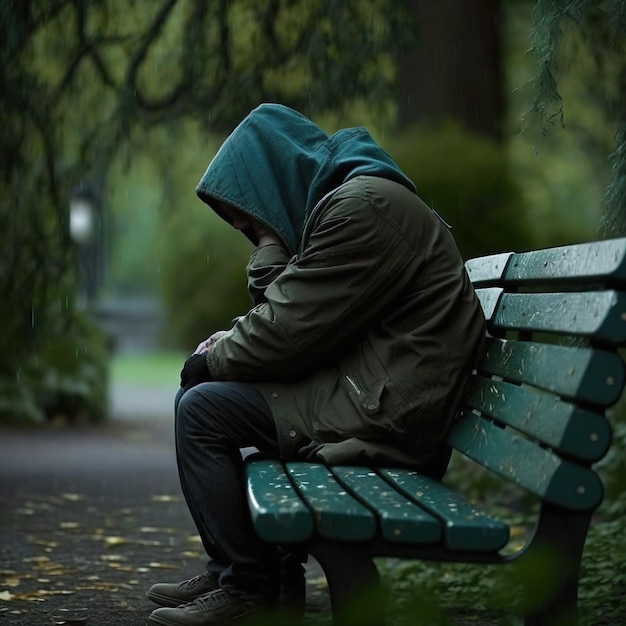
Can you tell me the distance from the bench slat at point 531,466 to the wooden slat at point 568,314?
0.28m

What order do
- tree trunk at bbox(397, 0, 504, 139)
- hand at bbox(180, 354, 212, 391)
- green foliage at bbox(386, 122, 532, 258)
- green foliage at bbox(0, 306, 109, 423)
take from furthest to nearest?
green foliage at bbox(0, 306, 109, 423)
tree trunk at bbox(397, 0, 504, 139)
green foliage at bbox(386, 122, 532, 258)
hand at bbox(180, 354, 212, 391)

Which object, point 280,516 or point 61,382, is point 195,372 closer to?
A: point 280,516

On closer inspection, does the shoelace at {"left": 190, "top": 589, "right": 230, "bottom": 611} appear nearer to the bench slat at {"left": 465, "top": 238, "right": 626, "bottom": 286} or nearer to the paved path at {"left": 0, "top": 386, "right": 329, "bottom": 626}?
the paved path at {"left": 0, "top": 386, "right": 329, "bottom": 626}

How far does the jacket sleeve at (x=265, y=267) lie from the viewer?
150 inches

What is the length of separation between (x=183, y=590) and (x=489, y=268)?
134 centimetres

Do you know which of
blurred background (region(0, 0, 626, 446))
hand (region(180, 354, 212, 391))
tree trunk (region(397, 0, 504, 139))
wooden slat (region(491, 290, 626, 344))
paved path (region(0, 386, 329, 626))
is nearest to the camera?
wooden slat (region(491, 290, 626, 344))

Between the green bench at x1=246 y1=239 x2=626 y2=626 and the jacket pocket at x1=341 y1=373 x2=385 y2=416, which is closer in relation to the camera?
the green bench at x1=246 y1=239 x2=626 y2=626

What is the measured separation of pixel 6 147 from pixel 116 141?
0.65 m

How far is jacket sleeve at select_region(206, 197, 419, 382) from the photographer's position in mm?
3326

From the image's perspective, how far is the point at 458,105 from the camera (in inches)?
385

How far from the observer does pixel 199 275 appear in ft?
76.9

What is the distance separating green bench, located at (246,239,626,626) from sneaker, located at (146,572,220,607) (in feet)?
2.56

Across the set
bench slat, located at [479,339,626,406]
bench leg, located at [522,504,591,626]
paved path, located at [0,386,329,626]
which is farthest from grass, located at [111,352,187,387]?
bench leg, located at [522,504,591,626]

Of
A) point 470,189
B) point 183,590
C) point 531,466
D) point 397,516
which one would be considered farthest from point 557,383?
point 470,189
